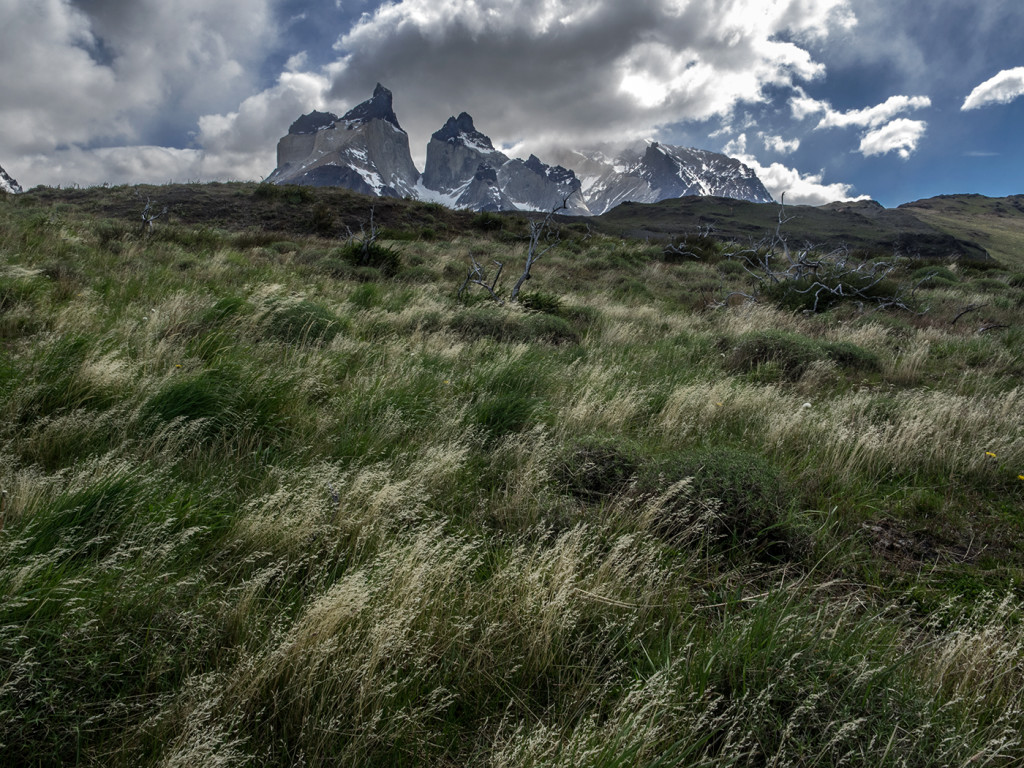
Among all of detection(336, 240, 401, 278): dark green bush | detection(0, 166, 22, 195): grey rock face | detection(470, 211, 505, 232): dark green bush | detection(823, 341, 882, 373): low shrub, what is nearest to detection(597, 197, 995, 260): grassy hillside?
detection(470, 211, 505, 232): dark green bush

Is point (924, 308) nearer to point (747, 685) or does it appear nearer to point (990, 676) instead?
point (990, 676)

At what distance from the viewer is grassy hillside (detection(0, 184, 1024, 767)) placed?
1400 mm

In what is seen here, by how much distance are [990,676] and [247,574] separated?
9.37 ft

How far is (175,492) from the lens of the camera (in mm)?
2129

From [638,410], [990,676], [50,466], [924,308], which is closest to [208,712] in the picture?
[50,466]

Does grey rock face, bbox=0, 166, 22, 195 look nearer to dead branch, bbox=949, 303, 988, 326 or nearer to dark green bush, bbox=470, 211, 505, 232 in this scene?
dark green bush, bbox=470, 211, 505, 232

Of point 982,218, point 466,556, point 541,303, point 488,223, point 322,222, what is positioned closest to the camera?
point 466,556

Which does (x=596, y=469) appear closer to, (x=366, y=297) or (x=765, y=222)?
(x=366, y=297)

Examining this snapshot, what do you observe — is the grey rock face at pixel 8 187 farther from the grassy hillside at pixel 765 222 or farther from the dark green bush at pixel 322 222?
the grassy hillside at pixel 765 222

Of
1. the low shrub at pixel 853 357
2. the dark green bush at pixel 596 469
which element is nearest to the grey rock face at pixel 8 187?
the dark green bush at pixel 596 469

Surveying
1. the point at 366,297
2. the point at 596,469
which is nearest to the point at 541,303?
the point at 366,297

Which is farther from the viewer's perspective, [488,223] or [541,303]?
[488,223]

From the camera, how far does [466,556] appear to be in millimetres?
2020

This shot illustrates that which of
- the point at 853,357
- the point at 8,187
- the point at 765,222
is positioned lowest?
the point at 853,357
